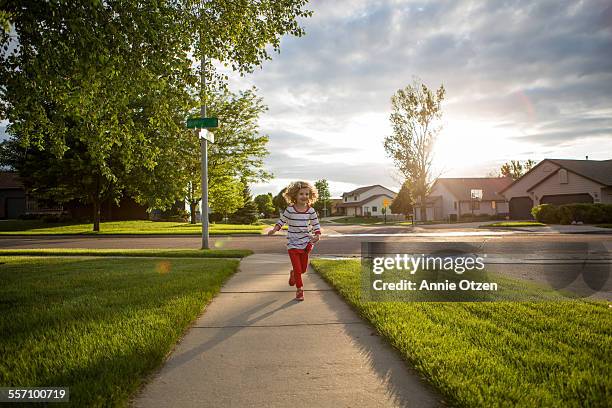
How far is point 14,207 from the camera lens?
51.4 meters

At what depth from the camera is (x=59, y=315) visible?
15.8 ft

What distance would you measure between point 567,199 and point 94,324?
41008mm

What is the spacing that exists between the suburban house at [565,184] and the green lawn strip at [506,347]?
35.3 metres

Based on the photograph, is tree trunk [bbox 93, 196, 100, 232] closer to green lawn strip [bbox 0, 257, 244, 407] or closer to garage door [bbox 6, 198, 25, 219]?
green lawn strip [bbox 0, 257, 244, 407]

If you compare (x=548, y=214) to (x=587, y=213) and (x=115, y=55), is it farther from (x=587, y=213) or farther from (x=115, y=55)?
(x=115, y=55)

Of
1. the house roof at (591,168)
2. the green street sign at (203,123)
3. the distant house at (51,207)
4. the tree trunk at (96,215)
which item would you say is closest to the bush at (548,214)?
the house roof at (591,168)

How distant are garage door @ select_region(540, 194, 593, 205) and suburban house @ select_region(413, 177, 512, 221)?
37.3 ft

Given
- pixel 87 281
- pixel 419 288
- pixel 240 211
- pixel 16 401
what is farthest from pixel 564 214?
pixel 240 211

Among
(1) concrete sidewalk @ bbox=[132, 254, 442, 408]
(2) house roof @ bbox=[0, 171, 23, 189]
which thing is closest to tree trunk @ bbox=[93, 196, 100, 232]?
(1) concrete sidewalk @ bbox=[132, 254, 442, 408]

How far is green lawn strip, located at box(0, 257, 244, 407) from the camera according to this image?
3.00m

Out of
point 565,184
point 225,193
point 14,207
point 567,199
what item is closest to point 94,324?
point 225,193

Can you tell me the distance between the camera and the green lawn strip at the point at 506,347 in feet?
8.66

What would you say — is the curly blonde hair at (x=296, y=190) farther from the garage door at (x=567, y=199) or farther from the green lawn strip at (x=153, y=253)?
the garage door at (x=567, y=199)

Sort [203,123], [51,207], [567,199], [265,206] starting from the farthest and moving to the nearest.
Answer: [265,206]
[51,207]
[567,199]
[203,123]
